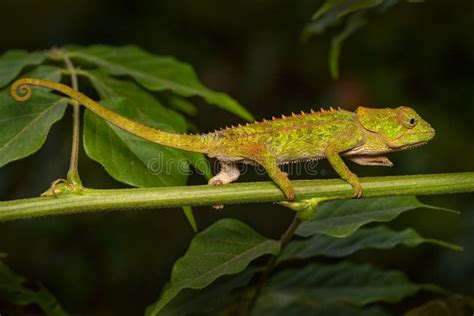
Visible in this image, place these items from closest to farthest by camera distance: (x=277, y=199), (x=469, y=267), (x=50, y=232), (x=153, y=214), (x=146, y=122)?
(x=277, y=199), (x=146, y=122), (x=469, y=267), (x=50, y=232), (x=153, y=214)

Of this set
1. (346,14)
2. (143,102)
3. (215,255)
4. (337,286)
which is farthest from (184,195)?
(346,14)

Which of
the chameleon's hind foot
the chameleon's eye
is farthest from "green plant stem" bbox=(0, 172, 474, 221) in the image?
the chameleon's eye

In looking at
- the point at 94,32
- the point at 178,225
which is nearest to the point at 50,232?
the point at 178,225

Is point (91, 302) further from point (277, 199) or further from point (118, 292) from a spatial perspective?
point (277, 199)

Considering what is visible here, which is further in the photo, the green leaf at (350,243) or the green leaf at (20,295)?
the green leaf at (350,243)

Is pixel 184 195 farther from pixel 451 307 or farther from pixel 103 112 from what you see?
pixel 451 307

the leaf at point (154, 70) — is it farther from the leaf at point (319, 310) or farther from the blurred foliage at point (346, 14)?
the leaf at point (319, 310)

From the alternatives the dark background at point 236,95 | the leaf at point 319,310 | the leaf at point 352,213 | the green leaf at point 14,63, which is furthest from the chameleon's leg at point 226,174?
the dark background at point 236,95
